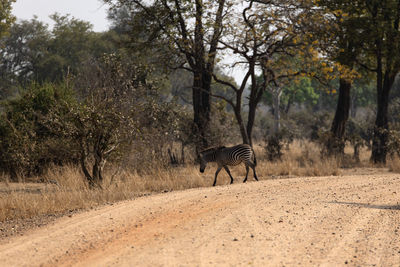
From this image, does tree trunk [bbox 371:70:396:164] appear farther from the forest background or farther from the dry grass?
the dry grass

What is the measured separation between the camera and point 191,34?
19.2m

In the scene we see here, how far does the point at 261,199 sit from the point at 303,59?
380 inches

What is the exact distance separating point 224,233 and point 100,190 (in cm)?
477

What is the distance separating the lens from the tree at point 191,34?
61.3 ft

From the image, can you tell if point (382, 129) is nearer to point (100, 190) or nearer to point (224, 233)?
point (100, 190)

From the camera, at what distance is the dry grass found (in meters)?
9.99

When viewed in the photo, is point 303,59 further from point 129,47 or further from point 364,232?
point 364,232

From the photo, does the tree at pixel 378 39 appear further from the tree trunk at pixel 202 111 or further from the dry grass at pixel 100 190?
the tree trunk at pixel 202 111

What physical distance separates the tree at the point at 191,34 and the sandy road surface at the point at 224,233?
9.35 meters

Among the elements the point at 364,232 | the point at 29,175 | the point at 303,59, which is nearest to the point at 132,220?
the point at 364,232

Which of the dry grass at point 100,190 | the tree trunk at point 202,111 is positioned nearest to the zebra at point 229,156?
the dry grass at point 100,190

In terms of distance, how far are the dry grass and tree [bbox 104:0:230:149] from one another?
475cm

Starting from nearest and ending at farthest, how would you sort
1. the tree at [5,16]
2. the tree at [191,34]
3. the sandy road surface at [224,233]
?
→ 1. the sandy road surface at [224,233]
2. the tree at [191,34]
3. the tree at [5,16]

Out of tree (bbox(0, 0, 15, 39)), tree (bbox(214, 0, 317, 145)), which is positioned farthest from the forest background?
tree (bbox(0, 0, 15, 39))
